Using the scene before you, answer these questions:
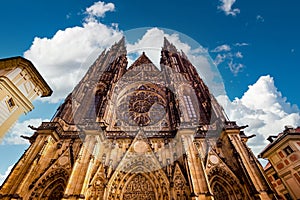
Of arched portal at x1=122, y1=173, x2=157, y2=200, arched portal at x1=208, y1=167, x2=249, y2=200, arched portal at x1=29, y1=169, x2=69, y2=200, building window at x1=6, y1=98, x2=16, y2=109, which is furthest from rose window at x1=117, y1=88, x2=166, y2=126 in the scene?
building window at x1=6, y1=98, x2=16, y2=109

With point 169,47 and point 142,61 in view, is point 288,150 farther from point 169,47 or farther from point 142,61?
point 169,47

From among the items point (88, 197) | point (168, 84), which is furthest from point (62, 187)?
point (168, 84)

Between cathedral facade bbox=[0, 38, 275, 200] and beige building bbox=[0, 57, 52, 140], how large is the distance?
5.47 meters

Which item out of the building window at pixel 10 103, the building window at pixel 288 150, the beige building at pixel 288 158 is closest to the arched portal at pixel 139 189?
the building window at pixel 10 103

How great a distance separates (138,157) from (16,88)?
8141mm

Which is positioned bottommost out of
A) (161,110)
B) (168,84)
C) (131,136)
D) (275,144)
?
(275,144)

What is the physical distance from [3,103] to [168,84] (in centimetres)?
1504

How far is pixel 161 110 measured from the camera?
16.8 metres

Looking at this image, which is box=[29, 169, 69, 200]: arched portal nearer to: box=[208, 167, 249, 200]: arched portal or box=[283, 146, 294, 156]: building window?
box=[208, 167, 249, 200]: arched portal

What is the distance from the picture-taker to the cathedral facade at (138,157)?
9.66 m

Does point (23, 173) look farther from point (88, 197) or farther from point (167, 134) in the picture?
point (167, 134)

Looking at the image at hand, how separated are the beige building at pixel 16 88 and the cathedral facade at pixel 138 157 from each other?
215 inches

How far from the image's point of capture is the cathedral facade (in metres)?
9.66

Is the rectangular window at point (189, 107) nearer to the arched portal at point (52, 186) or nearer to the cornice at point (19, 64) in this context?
the arched portal at point (52, 186)
